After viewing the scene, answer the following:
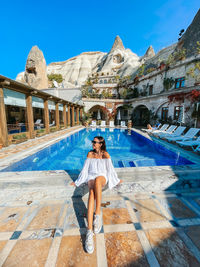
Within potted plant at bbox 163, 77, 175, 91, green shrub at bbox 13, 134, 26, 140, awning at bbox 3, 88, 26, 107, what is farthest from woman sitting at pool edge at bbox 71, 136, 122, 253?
potted plant at bbox 163, 77, 175, 91

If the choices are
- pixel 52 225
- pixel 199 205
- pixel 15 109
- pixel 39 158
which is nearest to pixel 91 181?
pixel 52 225

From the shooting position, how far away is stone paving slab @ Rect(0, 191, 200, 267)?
141 centimetres

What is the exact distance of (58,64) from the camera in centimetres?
7744

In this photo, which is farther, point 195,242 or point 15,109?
point 15,109

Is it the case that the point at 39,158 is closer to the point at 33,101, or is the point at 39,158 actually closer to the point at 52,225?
the point at 52,225

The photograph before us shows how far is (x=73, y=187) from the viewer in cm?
250

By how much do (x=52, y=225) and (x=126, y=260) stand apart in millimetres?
1157

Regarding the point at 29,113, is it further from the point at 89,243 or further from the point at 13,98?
the point at 89,243

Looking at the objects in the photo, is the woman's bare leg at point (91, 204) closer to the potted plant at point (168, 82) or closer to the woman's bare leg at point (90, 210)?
the woman's bare leg at point (90, 210)

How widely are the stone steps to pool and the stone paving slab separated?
18 centimetres

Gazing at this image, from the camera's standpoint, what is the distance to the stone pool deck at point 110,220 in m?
1.43

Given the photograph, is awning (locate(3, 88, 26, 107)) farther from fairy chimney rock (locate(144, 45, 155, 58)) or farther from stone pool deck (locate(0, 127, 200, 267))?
fairy chimney rock (locate(144, 45, 155, 58))

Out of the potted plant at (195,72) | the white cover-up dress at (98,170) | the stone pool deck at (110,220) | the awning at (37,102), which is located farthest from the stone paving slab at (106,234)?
the potted plant at (195,72)

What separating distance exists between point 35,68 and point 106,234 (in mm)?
39508
